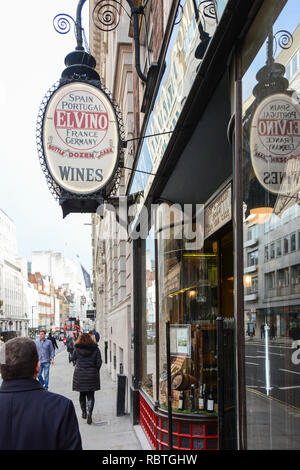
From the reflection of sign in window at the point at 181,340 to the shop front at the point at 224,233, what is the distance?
16 mm

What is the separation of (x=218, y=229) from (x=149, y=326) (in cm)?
247

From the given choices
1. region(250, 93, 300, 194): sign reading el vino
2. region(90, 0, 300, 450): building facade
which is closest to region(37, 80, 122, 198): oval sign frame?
region(90, 0, 300, 450): building facade

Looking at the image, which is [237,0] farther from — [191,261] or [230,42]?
[191,261]

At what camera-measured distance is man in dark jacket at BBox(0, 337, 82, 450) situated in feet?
8.11

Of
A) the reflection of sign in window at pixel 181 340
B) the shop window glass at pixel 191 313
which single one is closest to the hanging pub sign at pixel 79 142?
the shop window glass at pixel 191 313

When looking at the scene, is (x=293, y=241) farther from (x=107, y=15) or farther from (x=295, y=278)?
(x=107, y=15)

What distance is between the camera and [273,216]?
2.83 m

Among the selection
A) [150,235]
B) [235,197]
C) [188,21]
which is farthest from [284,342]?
[150,235]

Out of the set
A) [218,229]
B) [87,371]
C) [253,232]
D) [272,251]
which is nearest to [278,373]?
[272,251]

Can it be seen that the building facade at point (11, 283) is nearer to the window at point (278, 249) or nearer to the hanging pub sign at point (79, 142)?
the hanging pub sign at point (79, 142)

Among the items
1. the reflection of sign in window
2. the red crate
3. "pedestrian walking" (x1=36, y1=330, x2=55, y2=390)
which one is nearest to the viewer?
the red crate

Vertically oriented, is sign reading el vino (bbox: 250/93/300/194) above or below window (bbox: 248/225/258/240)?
above

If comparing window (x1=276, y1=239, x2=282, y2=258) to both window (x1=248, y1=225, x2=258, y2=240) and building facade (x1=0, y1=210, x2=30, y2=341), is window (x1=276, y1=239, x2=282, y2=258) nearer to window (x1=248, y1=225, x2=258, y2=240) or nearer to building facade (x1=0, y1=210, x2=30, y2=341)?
window (x1=248, y1=225, x2=258, y2=240)

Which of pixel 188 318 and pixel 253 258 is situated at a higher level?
pixel 253 258
